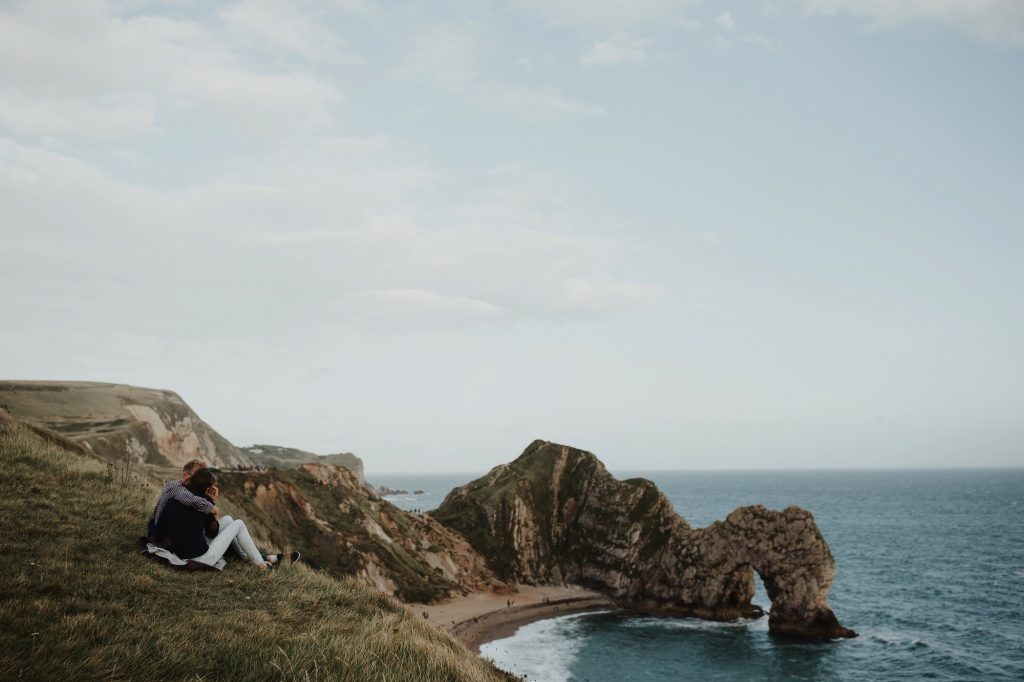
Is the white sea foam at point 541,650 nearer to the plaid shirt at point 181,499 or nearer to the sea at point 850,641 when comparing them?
the sea at point 850,641

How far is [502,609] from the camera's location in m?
69.9

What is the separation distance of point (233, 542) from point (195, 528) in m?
1.53

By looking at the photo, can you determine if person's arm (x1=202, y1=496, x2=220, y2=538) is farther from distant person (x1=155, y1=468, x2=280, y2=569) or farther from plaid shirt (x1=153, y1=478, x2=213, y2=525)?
plaid shirt (x1=153, y1=478, x2=213, y2=525)

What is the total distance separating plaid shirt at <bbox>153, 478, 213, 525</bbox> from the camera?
46.9 feet

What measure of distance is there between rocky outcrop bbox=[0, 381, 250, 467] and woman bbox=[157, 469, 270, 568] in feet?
209

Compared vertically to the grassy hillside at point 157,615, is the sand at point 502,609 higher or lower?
lower

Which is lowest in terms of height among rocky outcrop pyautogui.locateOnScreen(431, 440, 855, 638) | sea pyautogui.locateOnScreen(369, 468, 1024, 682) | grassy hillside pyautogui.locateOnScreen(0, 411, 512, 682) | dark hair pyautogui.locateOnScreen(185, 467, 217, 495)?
sea pyautogui.locateOnScreen(369, 468, 1024, 682)

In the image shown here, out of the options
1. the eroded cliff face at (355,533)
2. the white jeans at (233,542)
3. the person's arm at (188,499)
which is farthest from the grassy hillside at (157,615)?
the eroded cliff face at (355,533)

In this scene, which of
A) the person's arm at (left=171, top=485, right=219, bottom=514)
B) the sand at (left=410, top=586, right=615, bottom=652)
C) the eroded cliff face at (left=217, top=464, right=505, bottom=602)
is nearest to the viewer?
the person's arm at (left=171, top=485, right=219, bottom=514)

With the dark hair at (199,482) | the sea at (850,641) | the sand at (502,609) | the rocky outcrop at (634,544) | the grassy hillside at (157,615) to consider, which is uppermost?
the dark hair at (199,482)

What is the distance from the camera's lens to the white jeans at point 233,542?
1486 cm

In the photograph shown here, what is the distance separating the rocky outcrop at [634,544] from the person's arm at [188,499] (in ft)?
206

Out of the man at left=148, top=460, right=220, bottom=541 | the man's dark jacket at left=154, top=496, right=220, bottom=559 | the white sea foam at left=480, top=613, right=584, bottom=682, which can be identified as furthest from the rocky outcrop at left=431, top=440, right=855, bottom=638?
the man at left=148, top=460, right=220, bottom=541

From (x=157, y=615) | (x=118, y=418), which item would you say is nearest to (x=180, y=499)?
(x=157, y=615)
